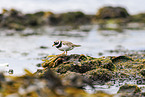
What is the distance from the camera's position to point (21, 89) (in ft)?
9.64

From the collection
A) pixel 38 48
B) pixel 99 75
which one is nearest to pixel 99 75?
pixel 99 75

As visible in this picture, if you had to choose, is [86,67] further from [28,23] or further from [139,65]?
[28,23]

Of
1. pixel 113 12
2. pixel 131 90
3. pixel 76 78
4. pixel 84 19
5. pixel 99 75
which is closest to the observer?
pixel 76 78

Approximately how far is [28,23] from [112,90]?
39892 mm

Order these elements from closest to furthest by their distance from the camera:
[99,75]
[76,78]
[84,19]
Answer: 1. [76,78]
2. [99,75]
3. [84,19]

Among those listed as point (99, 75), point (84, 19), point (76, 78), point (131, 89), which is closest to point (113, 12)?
point (84, 19)

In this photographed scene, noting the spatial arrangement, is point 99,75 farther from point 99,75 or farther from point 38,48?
point 38,48

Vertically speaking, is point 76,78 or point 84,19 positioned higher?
point 84,19

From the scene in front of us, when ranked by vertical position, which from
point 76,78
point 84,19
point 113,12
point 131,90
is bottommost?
point 131,90

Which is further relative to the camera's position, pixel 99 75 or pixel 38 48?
pixel 38 48

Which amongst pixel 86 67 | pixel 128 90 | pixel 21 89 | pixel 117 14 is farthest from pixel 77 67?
pixel 117 14

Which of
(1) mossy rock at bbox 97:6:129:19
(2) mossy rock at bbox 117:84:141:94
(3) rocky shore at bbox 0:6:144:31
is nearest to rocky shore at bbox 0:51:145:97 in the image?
(2) mossy rock at bbox 117:84:141:94

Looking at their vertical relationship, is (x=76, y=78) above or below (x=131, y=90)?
above

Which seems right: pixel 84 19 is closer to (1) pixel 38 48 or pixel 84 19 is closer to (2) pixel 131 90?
(1) pixel 38 48
